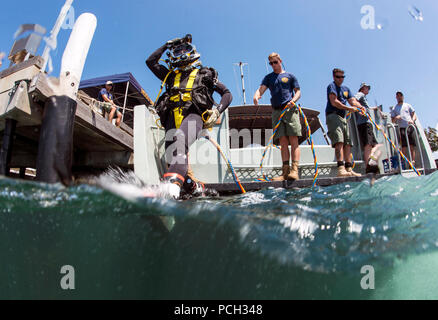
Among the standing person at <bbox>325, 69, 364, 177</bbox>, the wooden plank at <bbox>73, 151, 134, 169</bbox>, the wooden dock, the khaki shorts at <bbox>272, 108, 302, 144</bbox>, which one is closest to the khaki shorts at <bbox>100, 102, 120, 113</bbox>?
the wooden dock

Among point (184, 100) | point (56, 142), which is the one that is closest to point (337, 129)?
point (184, 100)

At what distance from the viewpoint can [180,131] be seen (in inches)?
107

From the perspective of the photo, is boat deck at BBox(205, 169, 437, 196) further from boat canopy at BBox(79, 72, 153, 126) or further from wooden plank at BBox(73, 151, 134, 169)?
boat canopy at BBox(79, 72, 153, 126)

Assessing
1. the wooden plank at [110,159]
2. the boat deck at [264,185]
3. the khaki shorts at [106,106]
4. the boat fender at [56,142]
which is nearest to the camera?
the boat fender at [56,142]

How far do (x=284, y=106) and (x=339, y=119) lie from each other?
1151 mm

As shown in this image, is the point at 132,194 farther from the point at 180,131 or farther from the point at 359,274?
the point at 359,274

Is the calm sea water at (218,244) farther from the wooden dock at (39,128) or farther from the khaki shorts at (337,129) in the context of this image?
the wooden dock at (39,128)

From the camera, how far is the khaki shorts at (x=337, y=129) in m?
4.18

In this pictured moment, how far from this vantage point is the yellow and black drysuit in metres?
2.68

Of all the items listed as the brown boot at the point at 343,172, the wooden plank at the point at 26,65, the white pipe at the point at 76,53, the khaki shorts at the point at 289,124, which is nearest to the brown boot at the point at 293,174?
the khaki shorts at the point at 289,124

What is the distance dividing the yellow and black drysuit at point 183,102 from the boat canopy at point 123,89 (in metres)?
10.6

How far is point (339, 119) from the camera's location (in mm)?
4266
